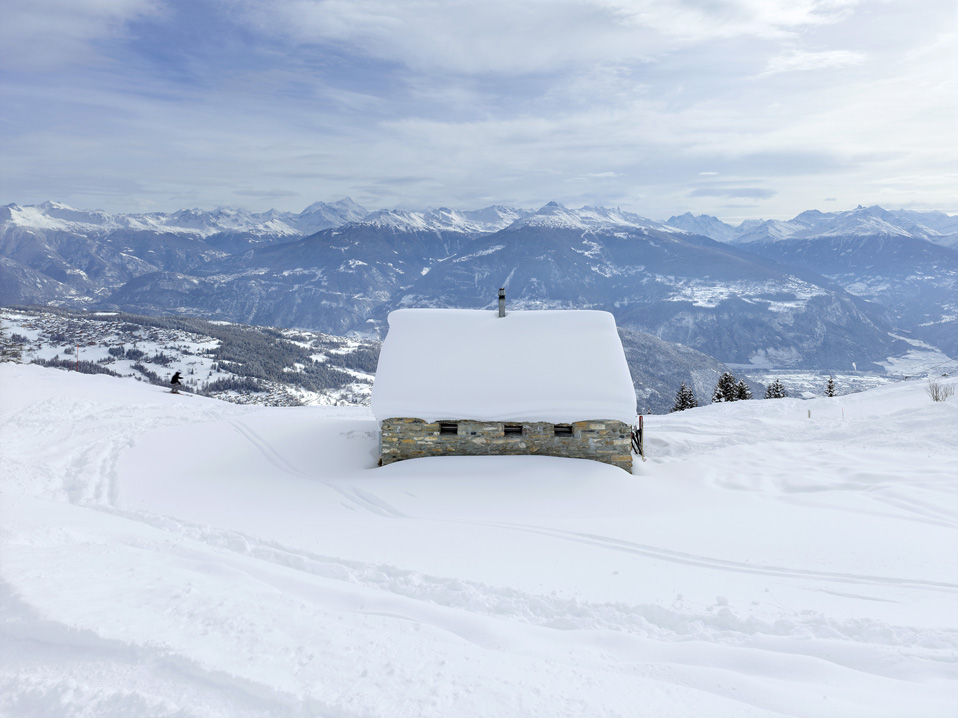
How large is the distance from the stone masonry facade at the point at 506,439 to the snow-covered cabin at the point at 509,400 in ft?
0.11

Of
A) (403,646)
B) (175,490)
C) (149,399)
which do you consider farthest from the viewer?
(149,399)

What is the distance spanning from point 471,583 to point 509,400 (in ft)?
30.5

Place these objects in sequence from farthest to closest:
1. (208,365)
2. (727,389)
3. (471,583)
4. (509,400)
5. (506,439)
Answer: (208,365) → (727,389) → (509,400) → (506,439) → (471,583)

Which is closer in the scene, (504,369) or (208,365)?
(504,369)

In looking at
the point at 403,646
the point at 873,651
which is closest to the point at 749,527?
the point at 873,651

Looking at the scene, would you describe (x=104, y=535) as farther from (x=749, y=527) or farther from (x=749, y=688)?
(x=749, y=527)

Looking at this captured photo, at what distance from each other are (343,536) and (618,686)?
681 cm

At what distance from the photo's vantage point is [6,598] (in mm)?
6031

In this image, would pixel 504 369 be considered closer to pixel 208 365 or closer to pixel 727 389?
pixel 727 389

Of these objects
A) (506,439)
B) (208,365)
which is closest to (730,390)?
(506,439)

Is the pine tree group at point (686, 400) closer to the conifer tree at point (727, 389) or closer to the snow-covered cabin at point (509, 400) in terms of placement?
the conifer tree at point (727, 389)

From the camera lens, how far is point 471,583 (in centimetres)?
816

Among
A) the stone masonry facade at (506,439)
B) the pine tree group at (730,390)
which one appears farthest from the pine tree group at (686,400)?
the stone masonry facade at (506,439)

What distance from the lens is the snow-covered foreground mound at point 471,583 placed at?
5.09 m
